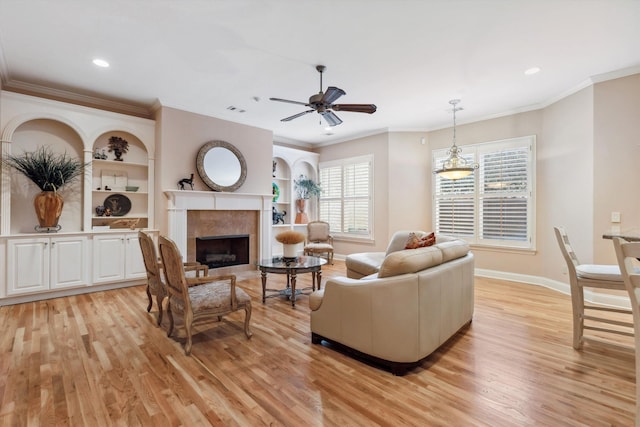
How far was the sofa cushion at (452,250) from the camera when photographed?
2.82 meters

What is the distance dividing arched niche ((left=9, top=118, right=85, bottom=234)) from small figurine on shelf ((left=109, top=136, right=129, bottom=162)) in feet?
1.29

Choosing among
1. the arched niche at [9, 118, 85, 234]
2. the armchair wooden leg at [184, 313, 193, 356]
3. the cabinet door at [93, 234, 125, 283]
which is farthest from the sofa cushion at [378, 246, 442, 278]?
the arched niche at [9, 118, 85, 234]

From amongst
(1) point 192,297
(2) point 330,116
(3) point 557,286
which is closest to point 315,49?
(2) point 330,116

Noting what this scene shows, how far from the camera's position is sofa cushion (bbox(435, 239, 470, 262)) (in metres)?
2.82

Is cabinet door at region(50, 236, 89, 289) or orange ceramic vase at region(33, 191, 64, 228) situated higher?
orange ceramic vase at region(33, 191, 64, 228)

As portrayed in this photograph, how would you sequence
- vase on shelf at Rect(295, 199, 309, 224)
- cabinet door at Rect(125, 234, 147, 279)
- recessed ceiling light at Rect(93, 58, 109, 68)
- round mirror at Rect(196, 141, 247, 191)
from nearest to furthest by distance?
1. recessed ceiling light at Rect(93, 58, 109, 68)
2. cabinet door at Rect(125, 234, 147, 279)
3. round mirror at Rect(196, 141, 247, 191)
4. vase on shelf at Rect(295, 199, 309, 224)

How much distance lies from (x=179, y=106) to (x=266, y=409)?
4.88 m

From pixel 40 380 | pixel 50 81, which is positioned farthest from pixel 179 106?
pixel 40 380

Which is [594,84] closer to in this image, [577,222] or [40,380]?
[577,222]

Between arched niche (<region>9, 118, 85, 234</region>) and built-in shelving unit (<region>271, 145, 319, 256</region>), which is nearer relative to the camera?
arched niche (<region>9, 118, 85, 234</region>)

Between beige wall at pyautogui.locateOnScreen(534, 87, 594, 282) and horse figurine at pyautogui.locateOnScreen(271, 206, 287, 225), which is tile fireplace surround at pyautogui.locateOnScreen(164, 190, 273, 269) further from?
beige wall at pyautogui.locateOnScreen(534, 87, 594, 282)

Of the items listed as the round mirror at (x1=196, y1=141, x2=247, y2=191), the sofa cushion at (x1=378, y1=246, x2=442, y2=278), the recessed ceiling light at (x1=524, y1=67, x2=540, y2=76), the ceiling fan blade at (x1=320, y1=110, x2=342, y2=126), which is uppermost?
the recessed ceiling light at (x1=524, y1=67, x2=540, y2=76)

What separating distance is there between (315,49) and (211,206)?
3.27 meters

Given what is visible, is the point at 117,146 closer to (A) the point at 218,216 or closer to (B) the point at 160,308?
(A) the point at 218,216
